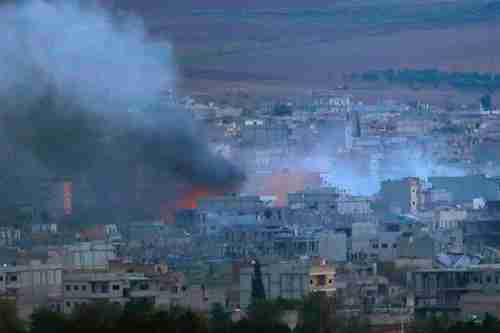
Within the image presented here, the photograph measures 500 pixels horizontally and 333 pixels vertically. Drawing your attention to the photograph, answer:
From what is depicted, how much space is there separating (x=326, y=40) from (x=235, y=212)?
35844 millimetres

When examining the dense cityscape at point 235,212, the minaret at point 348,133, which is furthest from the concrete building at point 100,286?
the minaret at point 348,133

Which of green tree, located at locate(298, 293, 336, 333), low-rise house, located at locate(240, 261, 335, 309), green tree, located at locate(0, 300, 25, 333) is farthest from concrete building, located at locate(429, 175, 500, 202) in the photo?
green tree, located at locate(0, 300, 25, 333)

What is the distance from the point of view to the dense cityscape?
41.8 m

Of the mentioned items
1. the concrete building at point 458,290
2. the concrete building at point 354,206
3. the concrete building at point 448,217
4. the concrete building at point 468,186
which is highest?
the concrete building at point 468,186

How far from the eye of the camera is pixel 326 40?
303ft

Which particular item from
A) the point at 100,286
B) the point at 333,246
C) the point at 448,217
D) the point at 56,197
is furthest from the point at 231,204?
the point at 100,286

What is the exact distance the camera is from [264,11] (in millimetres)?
95812

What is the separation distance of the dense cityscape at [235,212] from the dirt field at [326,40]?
4.40 metres

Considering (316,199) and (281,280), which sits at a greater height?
(316,199)

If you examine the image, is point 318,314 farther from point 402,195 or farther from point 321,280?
point 402,195

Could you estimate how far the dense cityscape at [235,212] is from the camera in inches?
1647

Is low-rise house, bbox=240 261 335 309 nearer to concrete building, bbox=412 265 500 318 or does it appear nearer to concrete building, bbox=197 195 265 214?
concrete building, bbox=412 265 500 318

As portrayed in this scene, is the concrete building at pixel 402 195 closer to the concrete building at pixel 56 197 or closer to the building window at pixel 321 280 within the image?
the concrete building at pixel 56 197

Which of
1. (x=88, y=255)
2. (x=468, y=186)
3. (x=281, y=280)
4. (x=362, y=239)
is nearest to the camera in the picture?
(x=281, y=280)
